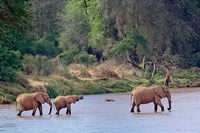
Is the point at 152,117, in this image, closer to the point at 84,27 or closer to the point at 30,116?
the point at 30,116

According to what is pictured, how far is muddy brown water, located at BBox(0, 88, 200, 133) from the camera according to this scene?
24234mm

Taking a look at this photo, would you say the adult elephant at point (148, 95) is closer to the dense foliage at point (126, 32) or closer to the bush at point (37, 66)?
the bush at point (37, 66)

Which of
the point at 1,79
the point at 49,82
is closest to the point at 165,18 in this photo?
the point at 49,82

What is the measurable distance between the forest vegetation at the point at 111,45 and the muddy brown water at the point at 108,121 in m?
14.1

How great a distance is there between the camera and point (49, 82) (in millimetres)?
47219

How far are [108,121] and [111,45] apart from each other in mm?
37993

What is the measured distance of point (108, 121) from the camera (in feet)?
90.3

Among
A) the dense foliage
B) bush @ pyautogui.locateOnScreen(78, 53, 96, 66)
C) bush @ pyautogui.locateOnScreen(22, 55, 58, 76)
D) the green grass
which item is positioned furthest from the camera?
the dense foliage

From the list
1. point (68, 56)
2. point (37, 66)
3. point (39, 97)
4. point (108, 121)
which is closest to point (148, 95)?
point (39, 97)

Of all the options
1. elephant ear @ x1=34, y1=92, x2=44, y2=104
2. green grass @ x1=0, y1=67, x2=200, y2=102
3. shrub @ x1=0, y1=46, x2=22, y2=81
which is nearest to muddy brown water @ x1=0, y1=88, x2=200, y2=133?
elephant ear @ x1=34, y1=92, x2=44, y2=104

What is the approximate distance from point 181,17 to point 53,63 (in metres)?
19.1

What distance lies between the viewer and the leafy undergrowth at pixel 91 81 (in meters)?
44.1

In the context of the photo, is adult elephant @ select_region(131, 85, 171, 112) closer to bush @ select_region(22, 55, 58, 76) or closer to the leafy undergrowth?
the leafy undergrowth

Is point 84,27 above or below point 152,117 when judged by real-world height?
above
